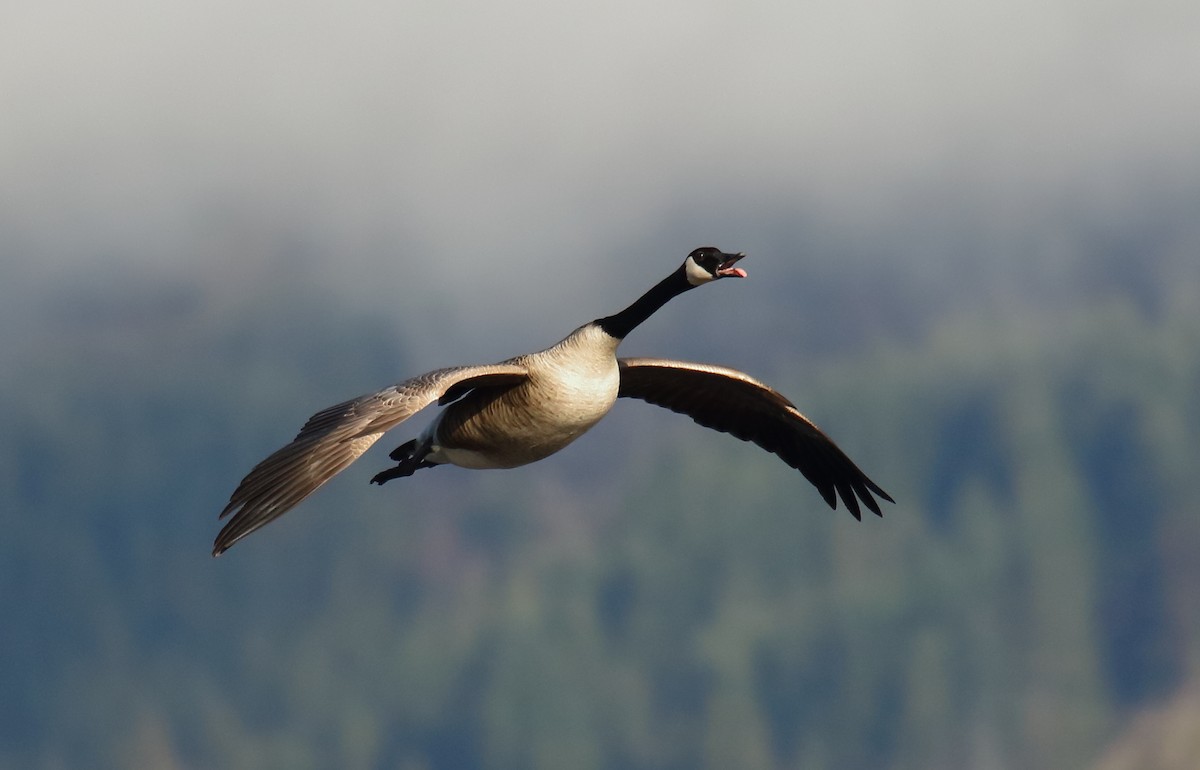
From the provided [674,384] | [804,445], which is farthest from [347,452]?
[804,445]

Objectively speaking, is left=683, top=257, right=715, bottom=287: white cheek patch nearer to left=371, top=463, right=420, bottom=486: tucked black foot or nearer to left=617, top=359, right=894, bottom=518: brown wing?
left=617, top=359, right=894, bottom=518: brown wing

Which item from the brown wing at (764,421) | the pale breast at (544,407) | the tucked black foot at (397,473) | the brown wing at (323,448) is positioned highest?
the brown wing at (323,448)

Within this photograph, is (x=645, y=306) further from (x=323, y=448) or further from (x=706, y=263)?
(x=323, y=448)

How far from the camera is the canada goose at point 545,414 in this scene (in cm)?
1312

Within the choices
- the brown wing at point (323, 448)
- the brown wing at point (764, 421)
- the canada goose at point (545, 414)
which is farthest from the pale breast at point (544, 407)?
the brown wing at point (764, 421)

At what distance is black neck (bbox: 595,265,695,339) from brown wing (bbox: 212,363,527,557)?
1.41 m

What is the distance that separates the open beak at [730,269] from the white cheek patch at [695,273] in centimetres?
11

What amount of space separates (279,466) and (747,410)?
23.6 ft

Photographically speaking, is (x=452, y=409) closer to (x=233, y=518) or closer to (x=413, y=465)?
(x=413, y=465)

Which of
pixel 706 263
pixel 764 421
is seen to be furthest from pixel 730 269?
pixel 764 421

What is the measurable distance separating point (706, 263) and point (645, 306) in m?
0.76

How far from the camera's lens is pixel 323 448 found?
523 inches

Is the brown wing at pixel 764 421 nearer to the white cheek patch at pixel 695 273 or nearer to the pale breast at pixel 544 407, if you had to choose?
the white cheek patch at pixel 695 273

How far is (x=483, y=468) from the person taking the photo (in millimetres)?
16359
